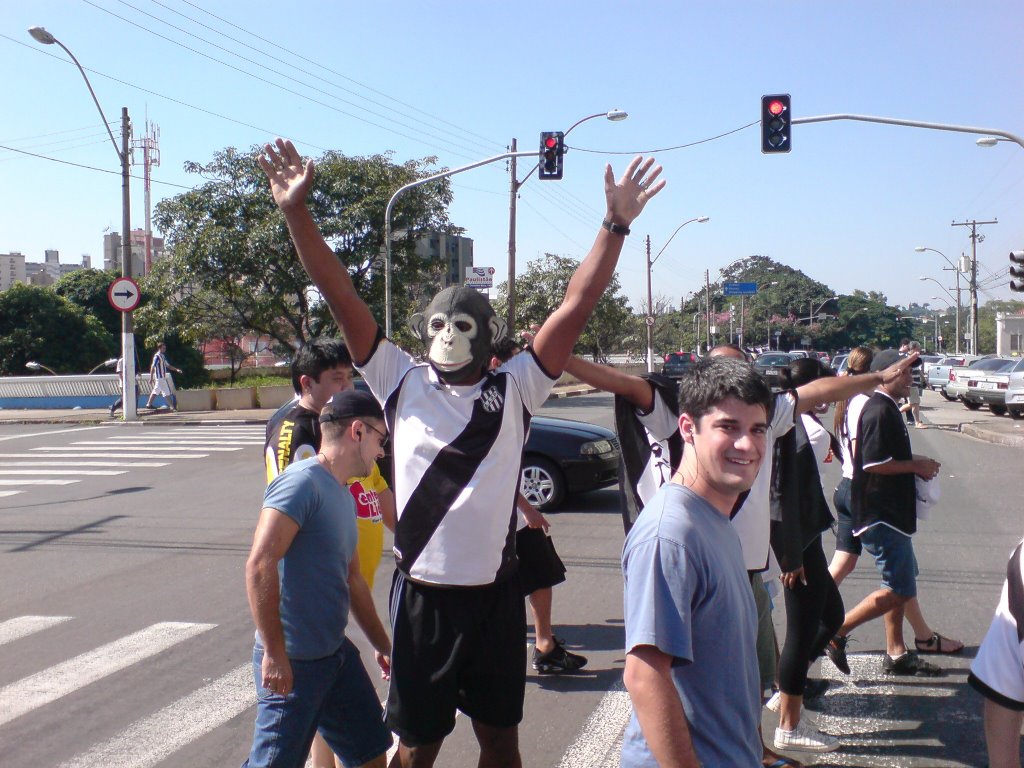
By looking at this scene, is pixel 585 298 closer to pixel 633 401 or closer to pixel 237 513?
pixel 633 401

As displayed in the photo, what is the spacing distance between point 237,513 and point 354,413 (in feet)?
27.0

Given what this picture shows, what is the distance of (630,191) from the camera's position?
3178 mm

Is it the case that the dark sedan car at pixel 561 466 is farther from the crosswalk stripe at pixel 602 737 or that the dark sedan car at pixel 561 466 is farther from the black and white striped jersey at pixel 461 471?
the black and white striped jersey at pixel 461 471

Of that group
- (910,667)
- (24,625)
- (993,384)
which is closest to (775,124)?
(993,384)

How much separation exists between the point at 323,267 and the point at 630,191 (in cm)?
103

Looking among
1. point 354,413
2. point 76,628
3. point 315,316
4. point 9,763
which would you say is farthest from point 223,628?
point 315,316

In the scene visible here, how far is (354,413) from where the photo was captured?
3.38 metres

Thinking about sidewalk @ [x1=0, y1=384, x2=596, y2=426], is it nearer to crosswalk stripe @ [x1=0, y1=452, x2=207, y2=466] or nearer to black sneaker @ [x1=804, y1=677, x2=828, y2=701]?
crosswalk stripe @ [x1=0, y1=452, x2=207, y2=466]

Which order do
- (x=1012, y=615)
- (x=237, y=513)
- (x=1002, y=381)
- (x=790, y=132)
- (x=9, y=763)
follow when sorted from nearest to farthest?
(x=1012, y=615)
(x=9, y=763)
(x=237, y=513)
(x=790, y=132)
(x=1002, y=381)

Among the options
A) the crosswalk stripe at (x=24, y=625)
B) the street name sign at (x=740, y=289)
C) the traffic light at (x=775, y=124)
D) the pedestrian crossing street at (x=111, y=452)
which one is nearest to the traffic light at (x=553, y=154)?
the traffic light at (x=775, y=124)

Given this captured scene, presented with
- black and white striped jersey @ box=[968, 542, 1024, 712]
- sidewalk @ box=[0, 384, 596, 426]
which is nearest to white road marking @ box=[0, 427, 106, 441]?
sidewalk @ box=[0, 384, 596, 426]

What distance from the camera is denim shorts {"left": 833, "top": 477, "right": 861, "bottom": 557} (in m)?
5.73

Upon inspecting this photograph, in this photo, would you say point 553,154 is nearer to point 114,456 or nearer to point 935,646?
point 114,456

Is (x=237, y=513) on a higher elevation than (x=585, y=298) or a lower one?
lower
